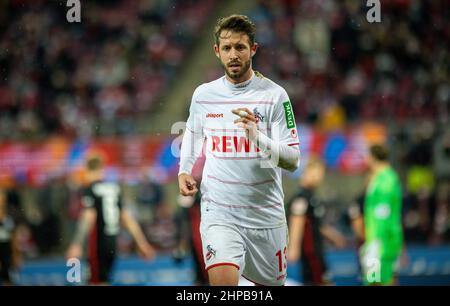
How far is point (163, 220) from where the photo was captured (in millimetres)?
14461

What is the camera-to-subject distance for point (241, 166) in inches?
233

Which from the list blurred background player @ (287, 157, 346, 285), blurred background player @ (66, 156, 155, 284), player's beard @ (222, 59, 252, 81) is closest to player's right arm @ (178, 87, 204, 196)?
player's beard @ (222, 59, 252, 81)

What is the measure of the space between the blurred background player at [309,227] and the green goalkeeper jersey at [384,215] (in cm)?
78

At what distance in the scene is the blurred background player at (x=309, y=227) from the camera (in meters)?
9.98

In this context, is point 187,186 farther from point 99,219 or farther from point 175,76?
point 175,76

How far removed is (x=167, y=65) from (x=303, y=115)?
2927mm

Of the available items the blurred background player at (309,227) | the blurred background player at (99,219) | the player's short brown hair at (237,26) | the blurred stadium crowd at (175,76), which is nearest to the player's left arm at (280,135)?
the player's short brown hair at (237,26)

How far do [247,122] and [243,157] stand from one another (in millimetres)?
507

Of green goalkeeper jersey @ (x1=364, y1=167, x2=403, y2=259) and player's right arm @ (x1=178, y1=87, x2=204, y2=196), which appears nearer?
player's right arm @ (x1=178, y1=87, x2=204, y2=196)

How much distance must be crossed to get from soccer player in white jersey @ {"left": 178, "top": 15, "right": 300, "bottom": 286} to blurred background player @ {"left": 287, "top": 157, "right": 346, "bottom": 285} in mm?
3936

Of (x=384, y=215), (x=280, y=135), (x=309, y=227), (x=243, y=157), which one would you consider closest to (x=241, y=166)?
(x=243, y=157)

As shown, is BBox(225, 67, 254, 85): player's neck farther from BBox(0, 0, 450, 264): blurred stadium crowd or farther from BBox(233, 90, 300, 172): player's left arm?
BBox(0, 0, 450, 264): blurred stadium crowd

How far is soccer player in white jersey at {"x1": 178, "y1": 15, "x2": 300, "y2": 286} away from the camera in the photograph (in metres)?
5.79

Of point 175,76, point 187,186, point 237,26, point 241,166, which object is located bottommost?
point 187,186
